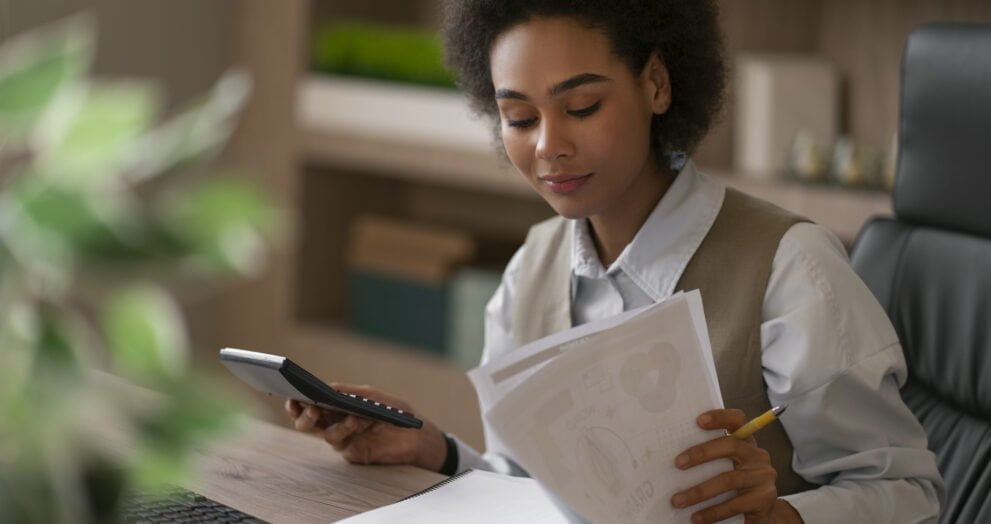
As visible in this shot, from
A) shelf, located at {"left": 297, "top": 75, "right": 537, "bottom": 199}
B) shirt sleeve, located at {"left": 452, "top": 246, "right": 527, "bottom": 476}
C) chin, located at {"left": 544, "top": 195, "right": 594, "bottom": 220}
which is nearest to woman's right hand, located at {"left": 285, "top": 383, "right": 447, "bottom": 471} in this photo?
shirt sleeve, located at {"left": 452, "top": 246, "right": 527, "bottom": 476}

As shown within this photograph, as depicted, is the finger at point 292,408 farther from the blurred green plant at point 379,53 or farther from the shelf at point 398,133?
the blurred green plant at point 379,53

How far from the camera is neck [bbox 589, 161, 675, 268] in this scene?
1404 mm

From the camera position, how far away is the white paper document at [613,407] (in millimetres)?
952

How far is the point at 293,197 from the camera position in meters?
3.36

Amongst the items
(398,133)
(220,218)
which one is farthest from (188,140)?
(398,133)

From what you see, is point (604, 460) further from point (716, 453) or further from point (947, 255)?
point (947, 255)

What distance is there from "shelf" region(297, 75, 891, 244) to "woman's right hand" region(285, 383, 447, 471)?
135cm

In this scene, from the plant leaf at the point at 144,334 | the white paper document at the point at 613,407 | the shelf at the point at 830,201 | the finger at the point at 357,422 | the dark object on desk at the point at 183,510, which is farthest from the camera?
the shelf at the point at 830,201

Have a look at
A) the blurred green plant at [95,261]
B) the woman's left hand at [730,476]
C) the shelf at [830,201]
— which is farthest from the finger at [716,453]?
the shelf at [830,201]

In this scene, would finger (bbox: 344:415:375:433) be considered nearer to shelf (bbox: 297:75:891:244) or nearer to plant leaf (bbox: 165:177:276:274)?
plant leaf (bbox: 165:177:276:274)

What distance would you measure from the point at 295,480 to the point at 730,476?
41 centimetres

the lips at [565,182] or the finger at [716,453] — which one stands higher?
the lips at [565,182]

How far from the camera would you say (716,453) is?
103 cm

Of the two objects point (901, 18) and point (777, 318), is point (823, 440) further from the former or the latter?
point (901, 18)
